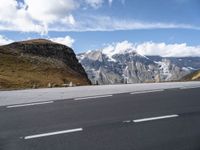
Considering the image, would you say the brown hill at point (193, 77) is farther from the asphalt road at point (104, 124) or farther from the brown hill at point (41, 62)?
the brown hill at point (41, 62)

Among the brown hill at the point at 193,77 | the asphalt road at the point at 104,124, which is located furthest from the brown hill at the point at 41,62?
the asphalt road at the point at 104,124

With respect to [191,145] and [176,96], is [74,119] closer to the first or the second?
[191,145]

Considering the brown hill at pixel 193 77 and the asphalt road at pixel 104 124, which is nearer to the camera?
the asphalt road at pixel 104 124

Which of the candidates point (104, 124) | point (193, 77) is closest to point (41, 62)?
point (193, 77)

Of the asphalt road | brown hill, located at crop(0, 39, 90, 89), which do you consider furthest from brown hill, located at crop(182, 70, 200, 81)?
brown hill, located at crop(0, 39, 90, 89)

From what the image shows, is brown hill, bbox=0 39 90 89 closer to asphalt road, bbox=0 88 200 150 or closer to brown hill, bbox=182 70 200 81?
brown hill, bbox=182 70 200 81

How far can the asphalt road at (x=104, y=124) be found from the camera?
880 centimetres

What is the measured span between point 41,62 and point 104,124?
387ft

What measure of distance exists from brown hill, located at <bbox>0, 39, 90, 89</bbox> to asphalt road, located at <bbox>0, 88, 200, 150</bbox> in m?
79.8

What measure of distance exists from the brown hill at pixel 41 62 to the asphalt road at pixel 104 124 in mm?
79777

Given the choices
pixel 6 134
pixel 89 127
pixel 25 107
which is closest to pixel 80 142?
pixel 89 127

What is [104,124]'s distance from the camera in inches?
428

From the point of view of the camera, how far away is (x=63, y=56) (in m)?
151

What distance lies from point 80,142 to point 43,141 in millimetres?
862
